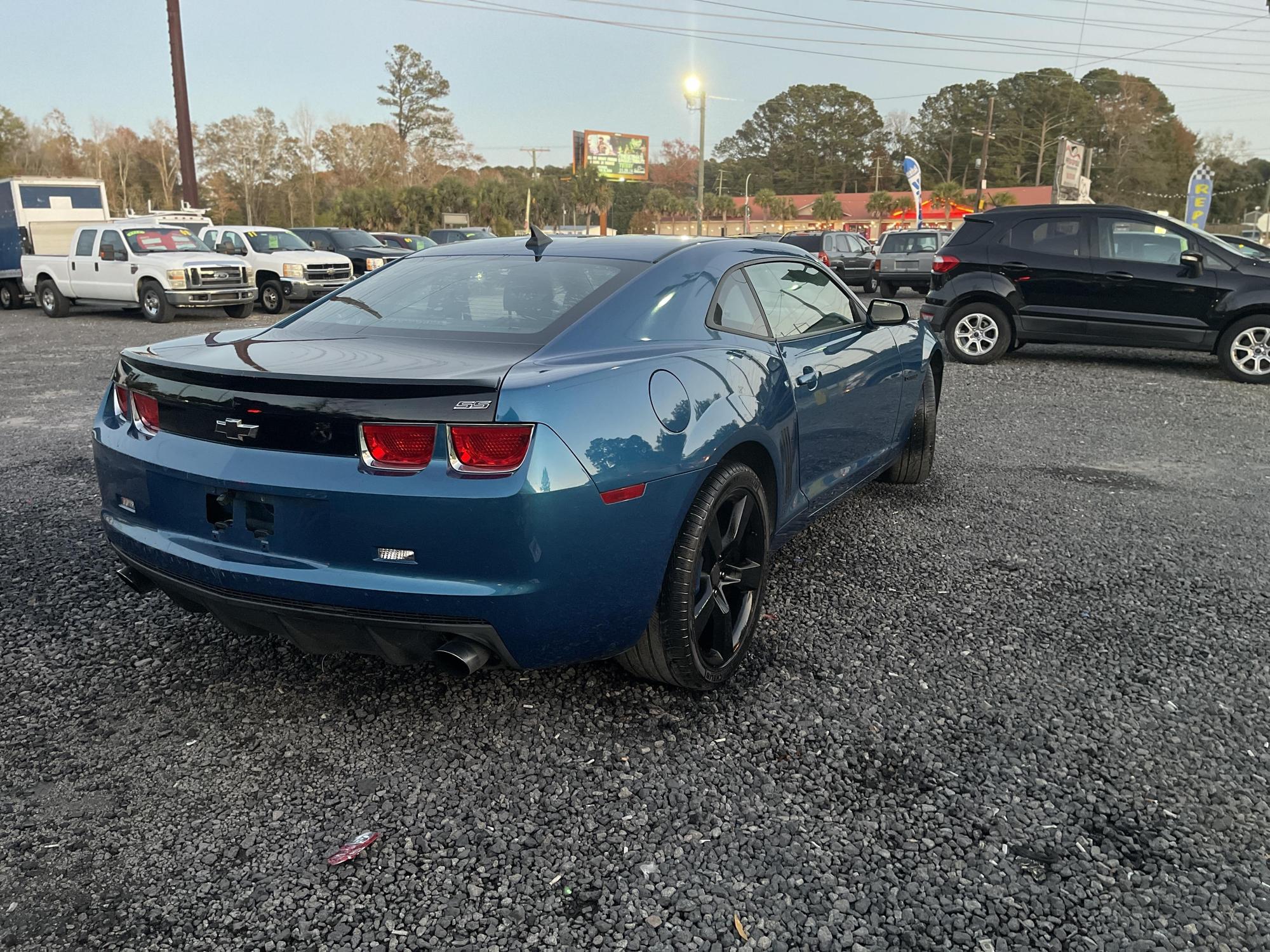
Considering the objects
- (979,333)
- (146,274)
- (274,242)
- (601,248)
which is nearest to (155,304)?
(146,274)

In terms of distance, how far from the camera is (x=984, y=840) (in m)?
2.44

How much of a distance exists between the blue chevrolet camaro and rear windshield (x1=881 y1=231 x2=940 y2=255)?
68.1 feet

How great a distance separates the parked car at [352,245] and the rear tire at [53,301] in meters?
5.45

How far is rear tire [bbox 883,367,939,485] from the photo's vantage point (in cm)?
559

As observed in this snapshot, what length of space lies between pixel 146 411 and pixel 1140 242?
10.6 m

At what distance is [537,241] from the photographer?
3.90 metres

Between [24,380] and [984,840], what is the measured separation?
11331 millimetres

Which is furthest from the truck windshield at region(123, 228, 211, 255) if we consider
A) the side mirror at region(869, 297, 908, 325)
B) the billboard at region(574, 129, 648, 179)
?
the billboard at region(574, 129, 648, 179)

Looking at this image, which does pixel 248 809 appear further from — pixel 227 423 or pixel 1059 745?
pixel 1059 745

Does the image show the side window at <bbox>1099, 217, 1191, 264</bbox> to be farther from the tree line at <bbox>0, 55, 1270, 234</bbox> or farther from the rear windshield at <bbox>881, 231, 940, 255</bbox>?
the tree line at <bbox>0, 55, 1270, 234</bbox>

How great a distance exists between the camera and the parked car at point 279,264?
772 inches

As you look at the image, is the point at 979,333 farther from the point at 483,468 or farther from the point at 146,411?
the point at 146,411

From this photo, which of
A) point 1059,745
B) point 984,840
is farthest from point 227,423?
point 1059,745

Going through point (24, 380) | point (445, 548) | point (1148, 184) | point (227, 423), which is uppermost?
point (1148, 184)
